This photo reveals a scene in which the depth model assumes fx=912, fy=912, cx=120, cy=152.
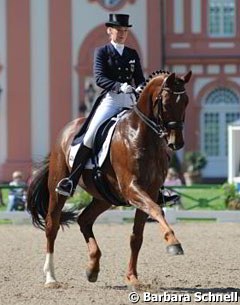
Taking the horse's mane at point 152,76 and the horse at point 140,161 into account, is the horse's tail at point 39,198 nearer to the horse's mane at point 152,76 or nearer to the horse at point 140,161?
the horse at point 140,161

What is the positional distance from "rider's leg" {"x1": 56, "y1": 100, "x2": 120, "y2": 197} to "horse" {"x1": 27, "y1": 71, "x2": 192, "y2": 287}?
109 millimetres

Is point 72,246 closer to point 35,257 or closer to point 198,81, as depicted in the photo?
point 35,257

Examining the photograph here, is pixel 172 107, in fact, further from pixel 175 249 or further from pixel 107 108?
pixel 175 249

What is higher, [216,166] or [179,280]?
[179,280]

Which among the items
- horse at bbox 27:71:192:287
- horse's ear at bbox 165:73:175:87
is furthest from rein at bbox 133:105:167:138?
horse's ear at bbox 165:73:175:87

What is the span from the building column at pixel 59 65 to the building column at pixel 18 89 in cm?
77

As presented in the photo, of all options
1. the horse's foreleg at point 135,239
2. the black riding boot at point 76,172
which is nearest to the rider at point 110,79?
the black riding boot at point 76,172

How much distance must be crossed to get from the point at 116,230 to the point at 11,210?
3197 millimetres

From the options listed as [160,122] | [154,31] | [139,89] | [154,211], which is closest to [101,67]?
[139,89]

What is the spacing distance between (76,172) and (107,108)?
0.68 metres

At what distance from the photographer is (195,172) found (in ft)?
93.5

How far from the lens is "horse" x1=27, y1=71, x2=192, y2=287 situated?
7.68 m

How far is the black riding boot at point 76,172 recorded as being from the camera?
342 inches

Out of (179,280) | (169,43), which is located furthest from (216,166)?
(179,280)
